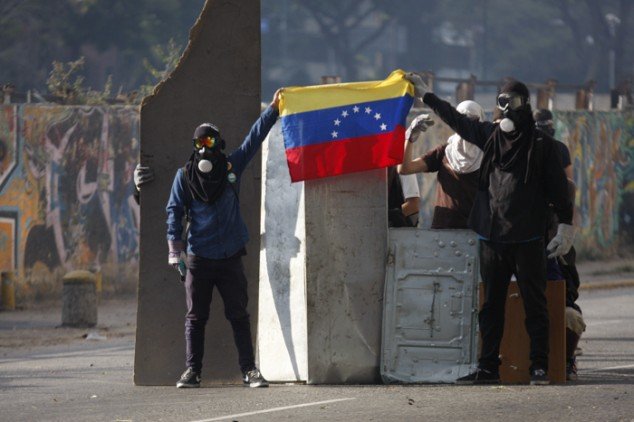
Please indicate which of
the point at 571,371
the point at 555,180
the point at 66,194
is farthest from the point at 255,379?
the point at 66,194

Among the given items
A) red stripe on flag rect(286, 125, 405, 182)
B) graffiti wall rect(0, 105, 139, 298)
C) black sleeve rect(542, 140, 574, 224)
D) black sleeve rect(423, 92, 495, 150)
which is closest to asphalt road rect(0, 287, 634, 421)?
black sleeve rect(542, 140, 574, 224)

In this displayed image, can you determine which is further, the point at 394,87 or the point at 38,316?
the point at 38,316

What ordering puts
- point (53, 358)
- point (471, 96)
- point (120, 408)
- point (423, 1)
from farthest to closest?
point (423, 1) → point (471, 96) → point (53, 358) → point (120, 408)

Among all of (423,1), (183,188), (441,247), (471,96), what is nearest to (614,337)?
(441,247)

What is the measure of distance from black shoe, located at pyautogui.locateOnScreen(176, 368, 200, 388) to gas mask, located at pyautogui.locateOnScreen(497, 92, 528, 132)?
2.69 metres

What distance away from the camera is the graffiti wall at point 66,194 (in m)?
20.5

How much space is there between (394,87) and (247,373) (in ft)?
7.23

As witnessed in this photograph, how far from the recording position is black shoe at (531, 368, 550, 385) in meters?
10.1

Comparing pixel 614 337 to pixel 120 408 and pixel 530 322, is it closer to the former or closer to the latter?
pixel 530 322

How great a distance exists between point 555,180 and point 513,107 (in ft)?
1.79

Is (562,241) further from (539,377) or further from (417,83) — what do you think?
(417,83)

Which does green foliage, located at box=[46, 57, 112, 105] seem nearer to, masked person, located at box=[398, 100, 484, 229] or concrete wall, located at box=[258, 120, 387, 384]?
masked person, located at box=[398, 100, 484, 229]

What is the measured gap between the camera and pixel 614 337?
15.5 meters

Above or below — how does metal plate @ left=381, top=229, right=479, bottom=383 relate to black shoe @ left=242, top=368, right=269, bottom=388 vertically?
above
